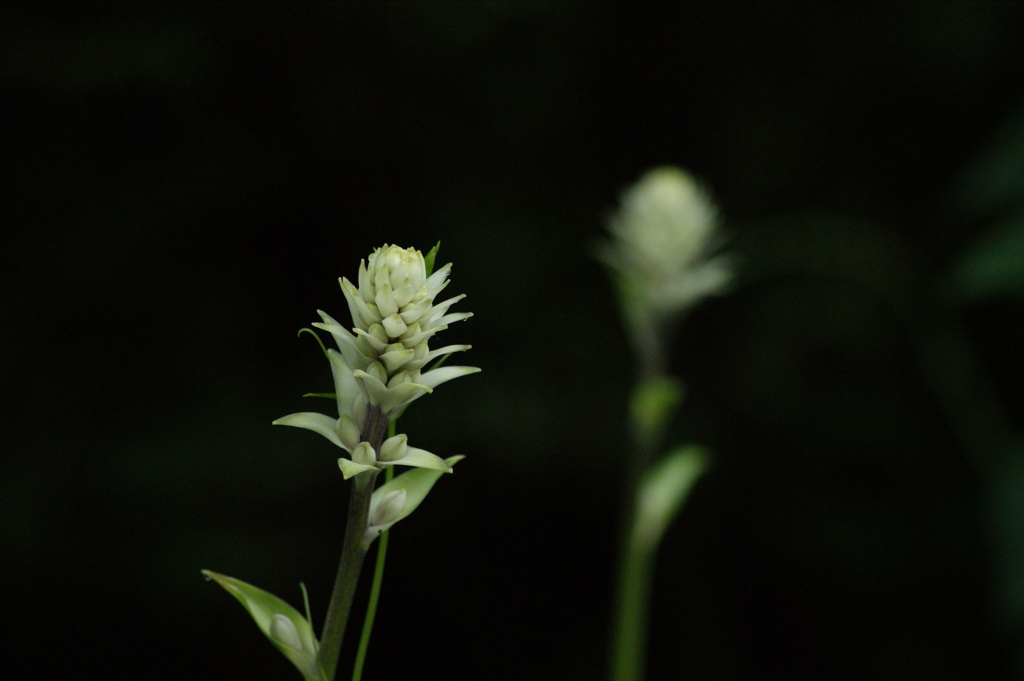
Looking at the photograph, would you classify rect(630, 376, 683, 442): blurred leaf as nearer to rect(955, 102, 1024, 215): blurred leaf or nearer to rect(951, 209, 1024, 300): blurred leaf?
rect(951, 209, 1024, 300): blurred leaf

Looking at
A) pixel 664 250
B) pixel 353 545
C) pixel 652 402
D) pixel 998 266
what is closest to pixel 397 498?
pixel 353 545

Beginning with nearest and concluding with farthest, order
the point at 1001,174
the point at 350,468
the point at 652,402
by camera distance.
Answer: the point at 350,468, the point at 652,402, the point at 1001,174

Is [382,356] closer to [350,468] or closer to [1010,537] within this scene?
[350,468]

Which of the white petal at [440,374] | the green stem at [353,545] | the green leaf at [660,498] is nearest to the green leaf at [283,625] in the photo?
the green stem at [353,545]

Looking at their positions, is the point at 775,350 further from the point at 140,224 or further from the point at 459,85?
the point at 140,224

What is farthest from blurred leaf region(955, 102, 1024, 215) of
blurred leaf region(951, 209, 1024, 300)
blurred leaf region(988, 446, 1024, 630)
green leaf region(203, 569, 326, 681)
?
green leaf region(203, 569, 326, 681)

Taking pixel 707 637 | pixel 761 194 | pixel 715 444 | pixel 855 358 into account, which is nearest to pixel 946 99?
pixel 761 194
